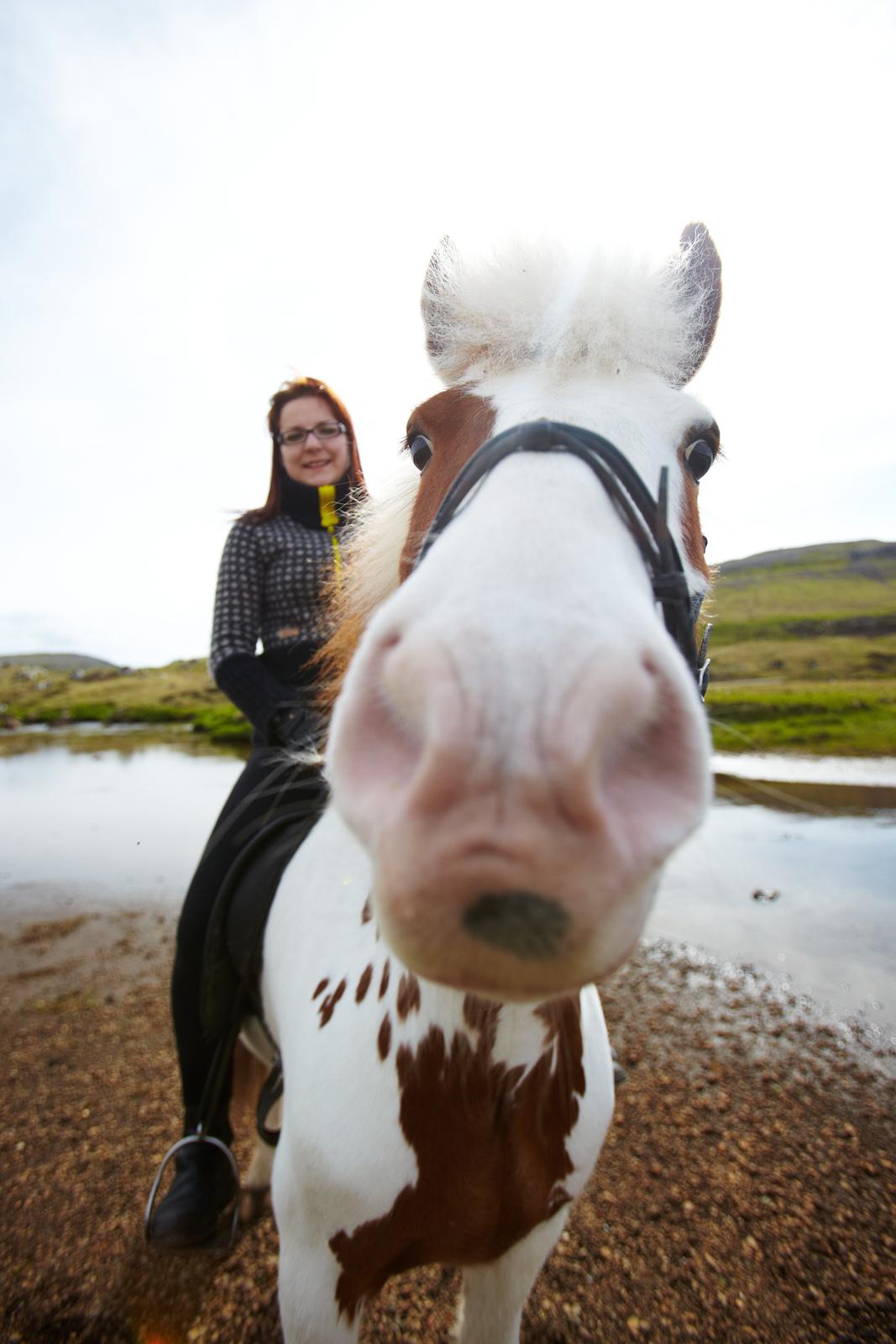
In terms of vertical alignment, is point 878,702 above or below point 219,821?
below

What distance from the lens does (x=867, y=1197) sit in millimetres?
3676

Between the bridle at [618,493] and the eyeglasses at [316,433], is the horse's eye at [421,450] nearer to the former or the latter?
the bridle at [618,493]

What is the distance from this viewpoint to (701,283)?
2.15 m

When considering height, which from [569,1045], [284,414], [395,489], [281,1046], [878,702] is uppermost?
[284,414]

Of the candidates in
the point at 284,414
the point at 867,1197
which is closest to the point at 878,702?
the point at 867,1197

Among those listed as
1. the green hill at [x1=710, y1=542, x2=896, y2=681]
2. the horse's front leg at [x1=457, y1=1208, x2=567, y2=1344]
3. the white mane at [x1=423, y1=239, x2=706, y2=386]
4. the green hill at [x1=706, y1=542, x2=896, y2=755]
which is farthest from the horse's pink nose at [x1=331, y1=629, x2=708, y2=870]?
the green hill at [x1=710, y1=542, x2=896, y2=681]

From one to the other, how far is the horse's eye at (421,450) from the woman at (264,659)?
3.13 ft

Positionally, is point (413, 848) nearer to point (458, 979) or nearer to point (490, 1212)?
point (458, 979)

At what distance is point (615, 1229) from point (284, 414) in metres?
4.80

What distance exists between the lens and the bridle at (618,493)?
124cm

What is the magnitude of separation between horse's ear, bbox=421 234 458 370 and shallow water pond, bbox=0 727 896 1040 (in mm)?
1593

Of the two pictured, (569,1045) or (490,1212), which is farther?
(569,1045)

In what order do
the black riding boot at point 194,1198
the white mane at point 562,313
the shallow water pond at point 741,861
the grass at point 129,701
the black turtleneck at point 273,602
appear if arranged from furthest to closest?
the grass at point 129,701 → the shallow water pond at point 741,861 → the black turtleneck at point 273,602 → the black riding boot at point 194,1198 → the white mane at point 562,313

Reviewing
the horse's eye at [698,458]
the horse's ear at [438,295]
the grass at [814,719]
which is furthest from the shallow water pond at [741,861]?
the grass at [814,719]
